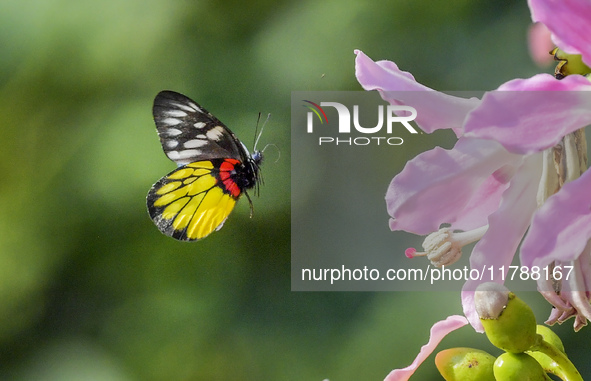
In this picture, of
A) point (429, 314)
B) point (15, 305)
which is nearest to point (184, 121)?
point (429, 314)

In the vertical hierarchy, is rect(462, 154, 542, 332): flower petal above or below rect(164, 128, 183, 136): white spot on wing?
below

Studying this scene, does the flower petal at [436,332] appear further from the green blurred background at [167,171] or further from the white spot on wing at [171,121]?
the green blurred background at [167,171]

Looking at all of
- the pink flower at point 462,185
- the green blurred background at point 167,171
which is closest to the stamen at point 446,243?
the pink flower at point 462,185

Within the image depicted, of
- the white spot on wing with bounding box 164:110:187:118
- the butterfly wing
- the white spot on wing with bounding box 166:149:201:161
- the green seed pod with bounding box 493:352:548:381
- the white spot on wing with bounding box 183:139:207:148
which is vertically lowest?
the green seed pod with bounding box 493:352:548:381

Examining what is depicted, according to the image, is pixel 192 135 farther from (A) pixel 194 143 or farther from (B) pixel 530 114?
(B) pixel 530 114

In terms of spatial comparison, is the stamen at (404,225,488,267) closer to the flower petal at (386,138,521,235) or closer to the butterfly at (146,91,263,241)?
the flower petal at (386,138,521,235)

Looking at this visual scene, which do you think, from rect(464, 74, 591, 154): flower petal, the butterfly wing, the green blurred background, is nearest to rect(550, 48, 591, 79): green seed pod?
rect(464, 74, 591, 154): flower petal
